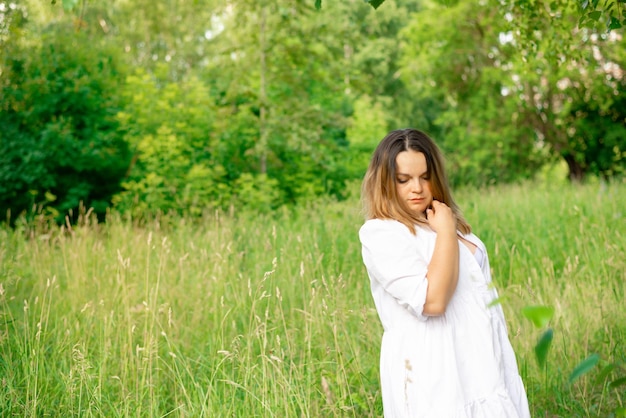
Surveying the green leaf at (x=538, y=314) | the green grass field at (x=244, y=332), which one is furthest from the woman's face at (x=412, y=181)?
the green leaf at (x=538, y=314)

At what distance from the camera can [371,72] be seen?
3023 cm

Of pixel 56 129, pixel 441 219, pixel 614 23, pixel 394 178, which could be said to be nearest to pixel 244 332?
pixel 394 178

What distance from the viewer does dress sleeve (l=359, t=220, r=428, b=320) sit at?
1.93 meters

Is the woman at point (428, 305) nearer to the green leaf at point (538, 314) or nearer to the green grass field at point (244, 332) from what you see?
the green grass field at point (244, 332)

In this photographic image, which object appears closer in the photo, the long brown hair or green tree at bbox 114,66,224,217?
the long brown hair

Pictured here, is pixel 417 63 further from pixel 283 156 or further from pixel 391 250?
pixel 391 250

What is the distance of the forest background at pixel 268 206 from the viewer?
11.2 feet

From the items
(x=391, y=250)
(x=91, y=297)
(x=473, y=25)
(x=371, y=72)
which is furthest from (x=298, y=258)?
(x=371, y=72)

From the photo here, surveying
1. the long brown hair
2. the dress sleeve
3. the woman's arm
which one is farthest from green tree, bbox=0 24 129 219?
the woman's arm

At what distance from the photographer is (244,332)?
430 centimetres

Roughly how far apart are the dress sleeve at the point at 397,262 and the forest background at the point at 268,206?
36 cm

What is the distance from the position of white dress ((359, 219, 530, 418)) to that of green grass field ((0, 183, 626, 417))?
25 cm

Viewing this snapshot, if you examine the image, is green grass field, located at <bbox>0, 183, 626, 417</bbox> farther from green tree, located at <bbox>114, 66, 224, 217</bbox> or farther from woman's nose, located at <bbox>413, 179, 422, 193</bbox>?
green tree, located at <bbox>114, 66, 224, 217</bbox>

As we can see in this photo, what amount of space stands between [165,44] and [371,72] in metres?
9.24
